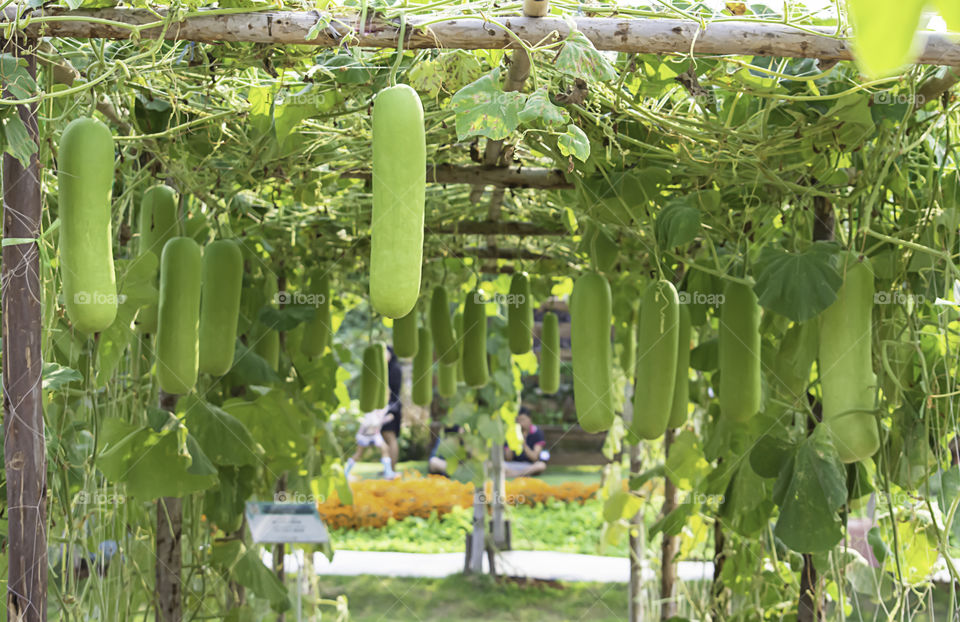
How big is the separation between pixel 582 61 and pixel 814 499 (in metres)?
1.47

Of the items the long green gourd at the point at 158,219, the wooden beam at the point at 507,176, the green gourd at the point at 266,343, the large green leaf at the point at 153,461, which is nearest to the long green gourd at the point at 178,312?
the long green gourd at the point at 158,219

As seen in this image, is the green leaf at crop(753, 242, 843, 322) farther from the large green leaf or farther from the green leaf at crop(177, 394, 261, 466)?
the green leaf at crop(177, 394, 261, 466)

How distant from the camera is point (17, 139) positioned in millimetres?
1699

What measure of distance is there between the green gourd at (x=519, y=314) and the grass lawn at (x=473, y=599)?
2.48 m

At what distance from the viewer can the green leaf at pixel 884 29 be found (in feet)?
0.84

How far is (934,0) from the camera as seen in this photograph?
271mm

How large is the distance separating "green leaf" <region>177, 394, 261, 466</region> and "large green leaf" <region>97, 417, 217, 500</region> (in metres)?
0.31

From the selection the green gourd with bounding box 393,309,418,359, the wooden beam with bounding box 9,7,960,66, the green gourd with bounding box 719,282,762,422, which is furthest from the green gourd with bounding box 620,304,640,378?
the wooden beam with bounding box 9,7,960,66

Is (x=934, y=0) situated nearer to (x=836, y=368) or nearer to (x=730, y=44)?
(x=730, y=44)

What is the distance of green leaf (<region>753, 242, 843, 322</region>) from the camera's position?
2.25 m

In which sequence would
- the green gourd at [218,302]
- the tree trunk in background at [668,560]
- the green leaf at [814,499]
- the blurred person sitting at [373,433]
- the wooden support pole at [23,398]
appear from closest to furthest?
the wooden support pole at [23,398] < the green leaf at [814,499] < the green gourd at [218,302] < the tree trunk in background at [668,560] < the blurred person sitting at [373,433]

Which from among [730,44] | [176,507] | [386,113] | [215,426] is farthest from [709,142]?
[176,507]

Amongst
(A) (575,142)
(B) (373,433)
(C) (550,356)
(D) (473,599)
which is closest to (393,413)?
(B) (373,433)

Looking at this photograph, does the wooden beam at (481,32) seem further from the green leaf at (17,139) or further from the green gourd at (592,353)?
the green gourd at (592,353)
